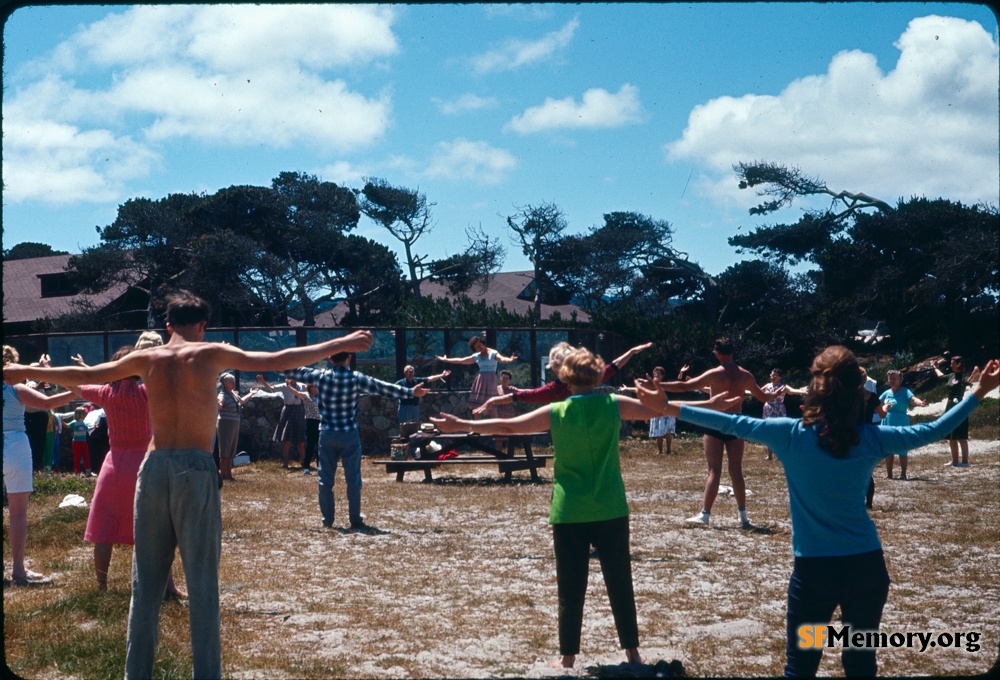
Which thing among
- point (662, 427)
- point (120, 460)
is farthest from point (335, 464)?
point (662, 427)

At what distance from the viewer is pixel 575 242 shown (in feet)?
135

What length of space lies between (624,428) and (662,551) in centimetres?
1546

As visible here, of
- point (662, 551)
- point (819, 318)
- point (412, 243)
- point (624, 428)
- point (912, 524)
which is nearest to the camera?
point (662, 551)

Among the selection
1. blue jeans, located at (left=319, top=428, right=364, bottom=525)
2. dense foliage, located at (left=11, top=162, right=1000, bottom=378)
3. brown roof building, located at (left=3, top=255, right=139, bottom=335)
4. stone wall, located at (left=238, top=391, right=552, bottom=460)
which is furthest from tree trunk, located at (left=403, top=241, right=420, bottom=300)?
blue jeans, located at (left=319, top=428, right=364, bottom=525)

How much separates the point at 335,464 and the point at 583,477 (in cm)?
548

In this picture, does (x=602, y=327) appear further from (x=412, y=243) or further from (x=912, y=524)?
(x=912, y=524)

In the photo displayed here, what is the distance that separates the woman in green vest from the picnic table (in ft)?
29.2

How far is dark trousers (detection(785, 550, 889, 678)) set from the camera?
146 inches

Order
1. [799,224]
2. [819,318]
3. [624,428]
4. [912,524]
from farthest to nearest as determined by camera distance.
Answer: [799,224], [819,318], [624,428], [912,524]

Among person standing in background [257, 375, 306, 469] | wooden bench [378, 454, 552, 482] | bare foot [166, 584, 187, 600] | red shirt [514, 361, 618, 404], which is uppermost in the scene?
red shirt [514, 361, 618, 404]

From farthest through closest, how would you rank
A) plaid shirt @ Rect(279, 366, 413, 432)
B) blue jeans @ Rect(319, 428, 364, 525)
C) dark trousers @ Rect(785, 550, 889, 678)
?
blue jeans @ Rect(319, 428, 364, 525), plaid shirt @ Rect(279, 366, 413, 432), dark trousers @ Rect(785, 550, 889, 678)

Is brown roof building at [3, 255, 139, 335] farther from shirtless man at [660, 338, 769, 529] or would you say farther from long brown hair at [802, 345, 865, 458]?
long brown hair at [802, 345, 865, 458]

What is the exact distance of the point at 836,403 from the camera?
3.83 metres

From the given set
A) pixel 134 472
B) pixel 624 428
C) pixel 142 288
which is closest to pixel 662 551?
pixel 134 472
